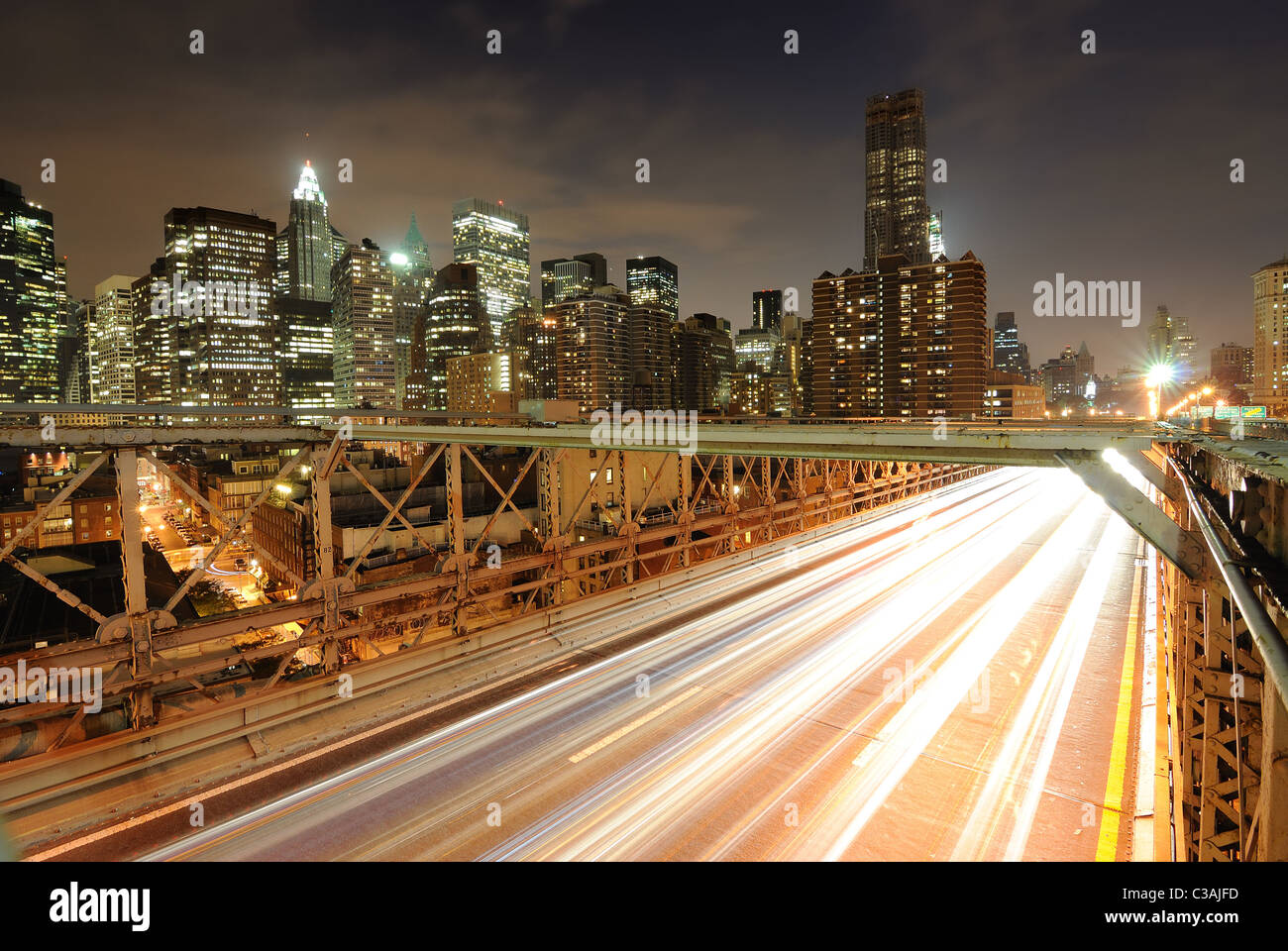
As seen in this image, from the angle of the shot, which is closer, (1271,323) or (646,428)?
(646,428)

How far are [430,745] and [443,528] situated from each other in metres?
21.3

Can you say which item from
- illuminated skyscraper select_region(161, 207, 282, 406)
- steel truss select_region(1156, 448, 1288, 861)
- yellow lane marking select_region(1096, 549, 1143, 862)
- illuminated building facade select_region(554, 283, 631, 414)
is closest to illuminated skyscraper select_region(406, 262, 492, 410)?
illuminated building facade select_region(554, 283, 631, 414)

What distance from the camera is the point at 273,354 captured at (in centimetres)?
16212

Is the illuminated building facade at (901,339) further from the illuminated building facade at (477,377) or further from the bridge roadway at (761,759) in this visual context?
the bridge roadway at (761,759)

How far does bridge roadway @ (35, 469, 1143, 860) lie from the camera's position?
266 inches

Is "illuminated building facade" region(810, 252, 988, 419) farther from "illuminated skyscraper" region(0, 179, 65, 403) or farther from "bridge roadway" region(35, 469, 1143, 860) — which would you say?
"illuminated skyscraper" region(0, 179, 65, 403)

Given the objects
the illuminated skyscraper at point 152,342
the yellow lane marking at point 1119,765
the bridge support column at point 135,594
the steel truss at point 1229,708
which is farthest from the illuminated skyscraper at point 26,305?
Result: the steel truss at point 1229,708

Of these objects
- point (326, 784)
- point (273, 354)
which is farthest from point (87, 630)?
point (273, 354)

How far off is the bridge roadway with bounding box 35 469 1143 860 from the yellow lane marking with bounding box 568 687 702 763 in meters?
0.03

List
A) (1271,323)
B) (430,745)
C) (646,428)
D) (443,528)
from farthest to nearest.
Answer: (1271,323) → (443,528) → (646,428) → (430,745)

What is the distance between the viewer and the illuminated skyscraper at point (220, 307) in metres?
155

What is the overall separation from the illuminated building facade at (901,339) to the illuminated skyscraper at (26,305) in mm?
228216

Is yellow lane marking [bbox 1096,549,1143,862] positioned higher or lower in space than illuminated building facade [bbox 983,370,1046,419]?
lower
